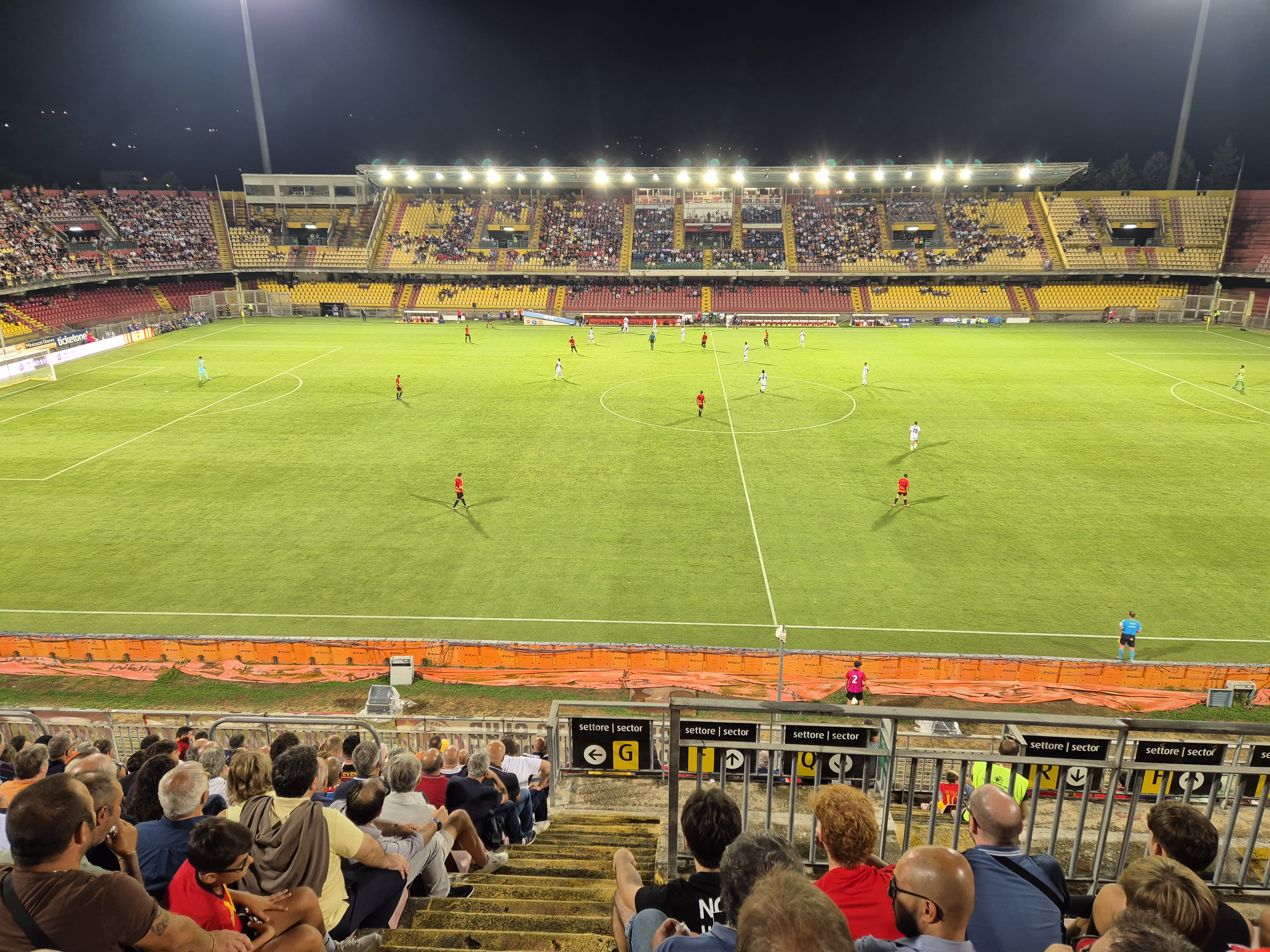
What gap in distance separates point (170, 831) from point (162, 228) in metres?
85.6

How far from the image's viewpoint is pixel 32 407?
38.6m

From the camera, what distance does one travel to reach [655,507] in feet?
86.1

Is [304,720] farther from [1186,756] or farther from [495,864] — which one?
[1186,756]

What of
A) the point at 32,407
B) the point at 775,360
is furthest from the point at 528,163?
the point at 32,407

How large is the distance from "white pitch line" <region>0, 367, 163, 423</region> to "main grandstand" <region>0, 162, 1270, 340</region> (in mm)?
19816

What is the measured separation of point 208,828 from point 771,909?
3.31 meters

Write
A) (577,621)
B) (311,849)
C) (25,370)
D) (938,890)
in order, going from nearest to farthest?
(938,890) < (311,849) < (577,621) < (25,370)

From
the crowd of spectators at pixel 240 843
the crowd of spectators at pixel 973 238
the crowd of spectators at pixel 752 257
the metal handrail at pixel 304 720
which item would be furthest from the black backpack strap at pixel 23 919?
the crowd of spectators at pixel 973 238

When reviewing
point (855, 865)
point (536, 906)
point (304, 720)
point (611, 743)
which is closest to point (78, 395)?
point (304, 720)

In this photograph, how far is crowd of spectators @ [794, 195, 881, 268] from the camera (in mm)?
75625

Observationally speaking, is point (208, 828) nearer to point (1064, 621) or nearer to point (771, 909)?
point (771, 909)

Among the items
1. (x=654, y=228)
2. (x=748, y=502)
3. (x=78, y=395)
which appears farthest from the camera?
(x=654, y=228)

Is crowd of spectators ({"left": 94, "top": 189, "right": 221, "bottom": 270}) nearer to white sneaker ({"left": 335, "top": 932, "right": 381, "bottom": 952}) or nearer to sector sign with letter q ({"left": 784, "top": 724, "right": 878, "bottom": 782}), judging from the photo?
white sneaker ({"left": 335, "top": 932, "right": 381, "bottom": 952})

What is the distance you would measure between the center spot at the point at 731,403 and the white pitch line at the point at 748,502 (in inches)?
8.8
